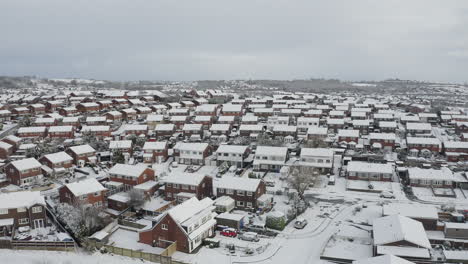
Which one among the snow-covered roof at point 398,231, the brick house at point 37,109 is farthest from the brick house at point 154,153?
the brick house at point 37,109

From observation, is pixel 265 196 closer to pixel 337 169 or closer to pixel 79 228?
pixel 337 169

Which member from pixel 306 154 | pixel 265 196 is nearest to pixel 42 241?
pixel 265 196

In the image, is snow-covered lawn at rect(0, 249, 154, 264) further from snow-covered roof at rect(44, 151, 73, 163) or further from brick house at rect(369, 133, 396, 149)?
brick house at rect(369, 133, 396, 149)

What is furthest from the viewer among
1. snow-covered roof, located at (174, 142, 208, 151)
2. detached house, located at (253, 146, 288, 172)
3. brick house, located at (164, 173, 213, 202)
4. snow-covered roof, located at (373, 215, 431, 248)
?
snow-covered roof, located at (174, 142, 208, 151)

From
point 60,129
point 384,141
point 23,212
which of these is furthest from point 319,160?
point 60,129

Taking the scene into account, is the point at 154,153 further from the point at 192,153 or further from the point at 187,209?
the point at 187,209

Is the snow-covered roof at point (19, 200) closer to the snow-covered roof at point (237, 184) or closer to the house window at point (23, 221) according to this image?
the house window at point (23, 221)

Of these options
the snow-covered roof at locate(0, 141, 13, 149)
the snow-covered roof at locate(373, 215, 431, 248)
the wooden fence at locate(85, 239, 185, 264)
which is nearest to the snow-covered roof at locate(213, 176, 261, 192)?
the wooden fence at locate(85, 239, 185, 264)
